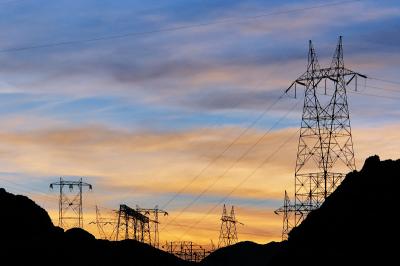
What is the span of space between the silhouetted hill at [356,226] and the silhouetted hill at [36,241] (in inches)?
1565

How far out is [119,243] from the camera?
173125 mm

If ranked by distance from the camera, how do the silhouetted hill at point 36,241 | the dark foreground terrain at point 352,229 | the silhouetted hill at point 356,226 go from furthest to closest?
1. the silhouetted hill at point 36,241
2. the dark foreground terrain at point 352,229
3. the silhouetted hill at point 356,226

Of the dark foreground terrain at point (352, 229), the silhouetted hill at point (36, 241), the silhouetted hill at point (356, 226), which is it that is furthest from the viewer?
the silhouetted hill at point (36, 241)

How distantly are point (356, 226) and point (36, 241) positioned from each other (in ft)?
179

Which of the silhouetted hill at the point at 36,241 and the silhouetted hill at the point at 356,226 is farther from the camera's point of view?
the silhouetted hill at the point at 36,241

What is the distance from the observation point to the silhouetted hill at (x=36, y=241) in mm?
110188

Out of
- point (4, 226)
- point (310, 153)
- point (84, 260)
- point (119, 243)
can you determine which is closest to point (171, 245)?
point (119, 243)

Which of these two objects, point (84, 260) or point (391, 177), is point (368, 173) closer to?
point (391, 177)

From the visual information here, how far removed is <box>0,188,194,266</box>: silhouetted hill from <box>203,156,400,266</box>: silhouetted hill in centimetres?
3976

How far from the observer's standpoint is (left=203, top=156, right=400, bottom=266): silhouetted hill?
2810 inches

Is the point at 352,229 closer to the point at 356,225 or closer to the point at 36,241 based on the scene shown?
the point at 356,225

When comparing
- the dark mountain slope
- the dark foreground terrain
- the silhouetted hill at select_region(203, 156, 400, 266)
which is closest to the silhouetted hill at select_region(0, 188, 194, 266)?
the dark foreground terrain

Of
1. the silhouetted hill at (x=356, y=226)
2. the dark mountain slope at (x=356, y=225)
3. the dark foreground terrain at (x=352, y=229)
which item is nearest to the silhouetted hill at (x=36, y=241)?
the dark foreground terrain at (x=352, y=229)

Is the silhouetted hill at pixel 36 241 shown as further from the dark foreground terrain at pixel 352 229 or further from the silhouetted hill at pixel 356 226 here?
the silhouetted hill at pixel 356 226
